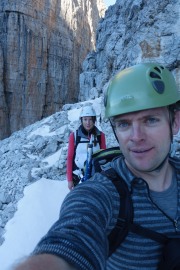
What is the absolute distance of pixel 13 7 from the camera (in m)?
24.9

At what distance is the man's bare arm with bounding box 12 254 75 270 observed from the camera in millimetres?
765

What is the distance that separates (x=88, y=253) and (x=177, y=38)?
8.88 meters

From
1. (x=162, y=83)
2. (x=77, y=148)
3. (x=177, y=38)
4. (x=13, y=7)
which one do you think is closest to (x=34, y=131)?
(x=177, y=38)

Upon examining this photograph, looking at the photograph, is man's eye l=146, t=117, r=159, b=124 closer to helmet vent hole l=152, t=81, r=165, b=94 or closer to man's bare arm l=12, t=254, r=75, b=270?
helmet vent hole l=152, t=81, r=165, b=94

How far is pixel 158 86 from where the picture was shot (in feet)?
4.71

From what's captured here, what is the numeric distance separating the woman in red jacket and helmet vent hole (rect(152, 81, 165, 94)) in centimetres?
287

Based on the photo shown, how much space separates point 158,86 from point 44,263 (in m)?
1.01

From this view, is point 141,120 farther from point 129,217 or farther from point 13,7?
point 13,7

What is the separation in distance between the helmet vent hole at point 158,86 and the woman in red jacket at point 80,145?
2.87m

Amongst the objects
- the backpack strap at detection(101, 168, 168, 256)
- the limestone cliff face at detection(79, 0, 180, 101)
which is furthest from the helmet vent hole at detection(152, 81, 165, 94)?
the limestone cliff face at detection(79, 0, 180, 101)

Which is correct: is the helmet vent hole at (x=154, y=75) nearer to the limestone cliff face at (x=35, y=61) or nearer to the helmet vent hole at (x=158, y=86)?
the helmet vent hole at (x=158, y=86)

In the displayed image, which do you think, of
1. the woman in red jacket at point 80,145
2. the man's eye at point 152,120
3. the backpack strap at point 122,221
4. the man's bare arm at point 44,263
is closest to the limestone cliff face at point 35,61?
the woman in red jacket at point 80,145

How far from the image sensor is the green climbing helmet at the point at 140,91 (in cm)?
133

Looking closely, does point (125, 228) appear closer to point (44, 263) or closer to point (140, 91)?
point (44, 263)
